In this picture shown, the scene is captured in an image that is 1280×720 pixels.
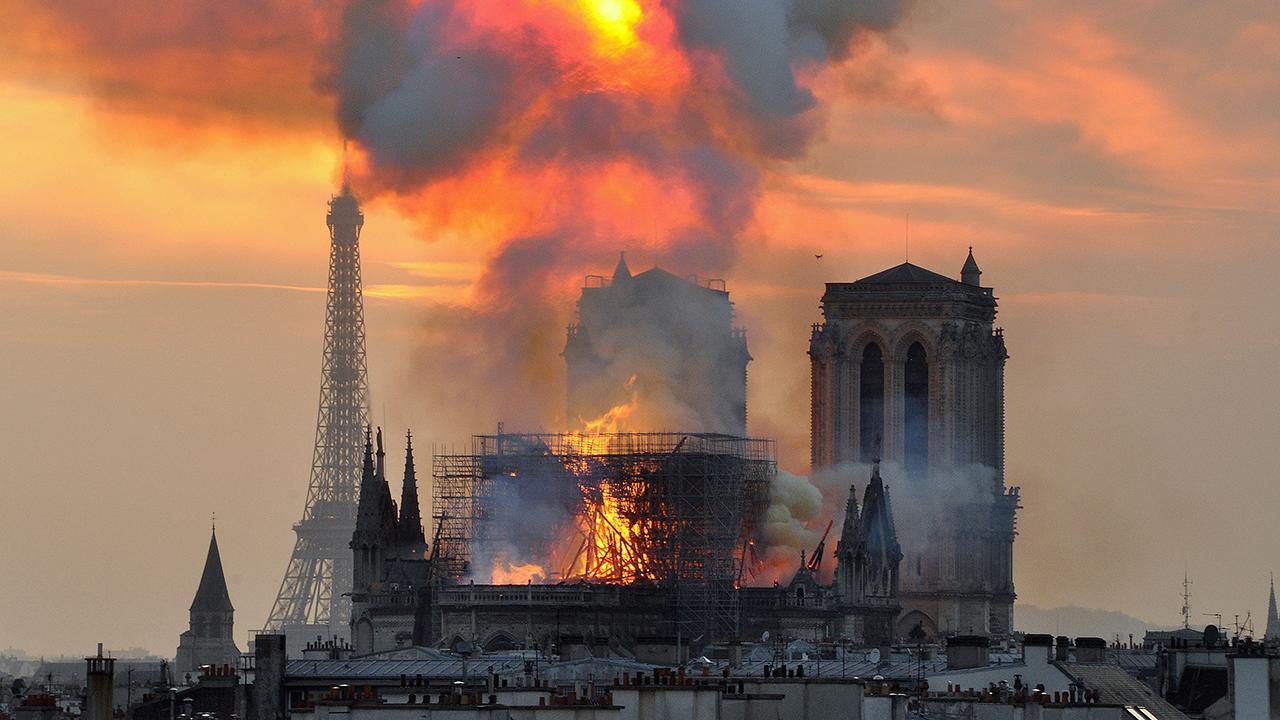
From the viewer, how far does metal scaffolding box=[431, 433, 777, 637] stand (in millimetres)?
167375

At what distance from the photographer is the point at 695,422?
174750mm

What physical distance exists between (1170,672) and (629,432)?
67.7 meters

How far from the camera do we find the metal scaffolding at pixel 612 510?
549ft

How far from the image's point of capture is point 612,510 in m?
169

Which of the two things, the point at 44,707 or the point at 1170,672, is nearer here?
the point at 44,707

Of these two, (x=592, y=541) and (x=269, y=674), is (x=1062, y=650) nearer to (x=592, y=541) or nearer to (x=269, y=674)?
(x=269, y=674)

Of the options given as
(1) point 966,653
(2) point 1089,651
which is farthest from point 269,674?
(2) point 1089,651

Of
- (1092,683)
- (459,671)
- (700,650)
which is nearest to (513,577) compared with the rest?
(700,650)

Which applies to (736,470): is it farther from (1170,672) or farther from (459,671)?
(1170,672)

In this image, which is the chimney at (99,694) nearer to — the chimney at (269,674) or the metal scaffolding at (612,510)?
the chimney at (269,674)

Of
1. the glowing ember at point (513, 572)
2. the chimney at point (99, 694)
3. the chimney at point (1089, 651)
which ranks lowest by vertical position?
the chimney at point (99, 694)

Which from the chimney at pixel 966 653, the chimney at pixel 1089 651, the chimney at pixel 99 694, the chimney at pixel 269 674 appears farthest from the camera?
the chimney at pixel 269 674

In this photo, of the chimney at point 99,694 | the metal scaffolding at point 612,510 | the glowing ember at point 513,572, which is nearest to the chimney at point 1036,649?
the chimney at point 99,694

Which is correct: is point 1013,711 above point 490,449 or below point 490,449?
below
